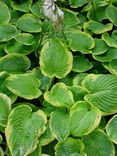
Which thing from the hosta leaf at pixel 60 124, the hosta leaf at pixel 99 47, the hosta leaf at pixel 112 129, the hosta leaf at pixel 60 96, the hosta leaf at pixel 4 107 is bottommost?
the hosta leaf at pixel 112 129

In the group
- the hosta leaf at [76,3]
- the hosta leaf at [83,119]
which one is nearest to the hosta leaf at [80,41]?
the hosta leaf at [76,3]

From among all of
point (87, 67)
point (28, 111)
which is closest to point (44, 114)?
point (28, 111)

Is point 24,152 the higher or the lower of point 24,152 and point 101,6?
the lower

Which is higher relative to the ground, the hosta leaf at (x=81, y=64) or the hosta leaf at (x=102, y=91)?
the hosta leaf at (x=102, y=91)

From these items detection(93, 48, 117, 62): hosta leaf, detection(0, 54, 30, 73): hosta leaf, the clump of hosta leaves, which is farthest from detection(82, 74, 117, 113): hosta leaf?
detection(0, 54, 30, 73): hosta leaf

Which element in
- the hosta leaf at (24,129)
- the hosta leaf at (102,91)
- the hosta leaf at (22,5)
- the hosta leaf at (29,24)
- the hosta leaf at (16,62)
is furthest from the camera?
the hosta leaf at (22,5)

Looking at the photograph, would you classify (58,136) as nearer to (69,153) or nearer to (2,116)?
(69,153)

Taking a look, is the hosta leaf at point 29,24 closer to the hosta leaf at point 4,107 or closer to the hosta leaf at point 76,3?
the hosta leaf at point 76,3
